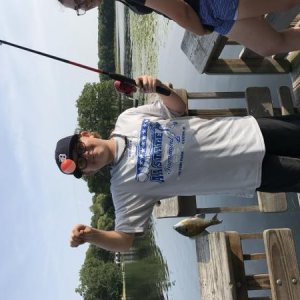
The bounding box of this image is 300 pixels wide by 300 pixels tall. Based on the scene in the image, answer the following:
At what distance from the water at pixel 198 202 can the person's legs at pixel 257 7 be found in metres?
4.86

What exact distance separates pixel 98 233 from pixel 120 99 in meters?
28.9

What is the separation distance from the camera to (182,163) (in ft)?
10.3

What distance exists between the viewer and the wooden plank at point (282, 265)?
3.34m

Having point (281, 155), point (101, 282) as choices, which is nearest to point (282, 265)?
point (281, 155)

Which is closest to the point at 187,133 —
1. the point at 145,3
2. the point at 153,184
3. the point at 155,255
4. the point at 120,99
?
the point at 153,184

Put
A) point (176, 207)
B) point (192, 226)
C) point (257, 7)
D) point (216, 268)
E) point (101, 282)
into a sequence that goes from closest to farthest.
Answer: point (257, 7), point (216, 268), point (176, 207), point (192, 226), point (101, 282)

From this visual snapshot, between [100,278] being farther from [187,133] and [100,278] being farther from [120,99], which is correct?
[187,133]

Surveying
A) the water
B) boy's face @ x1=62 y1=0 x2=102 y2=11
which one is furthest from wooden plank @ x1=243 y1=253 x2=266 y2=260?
the water

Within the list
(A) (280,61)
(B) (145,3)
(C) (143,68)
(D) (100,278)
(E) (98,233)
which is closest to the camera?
(B) (145,3)

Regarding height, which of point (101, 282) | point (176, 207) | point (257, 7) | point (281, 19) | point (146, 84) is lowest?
point (176, 207)

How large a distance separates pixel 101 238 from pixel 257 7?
2.14 metres

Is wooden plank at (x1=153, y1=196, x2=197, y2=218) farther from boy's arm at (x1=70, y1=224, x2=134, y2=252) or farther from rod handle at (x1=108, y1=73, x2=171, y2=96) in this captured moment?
rod handle at (x1=108, y1=73, x2=171, y2=96)

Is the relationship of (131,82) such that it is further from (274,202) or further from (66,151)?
(274,202)

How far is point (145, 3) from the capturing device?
9.18 ft
